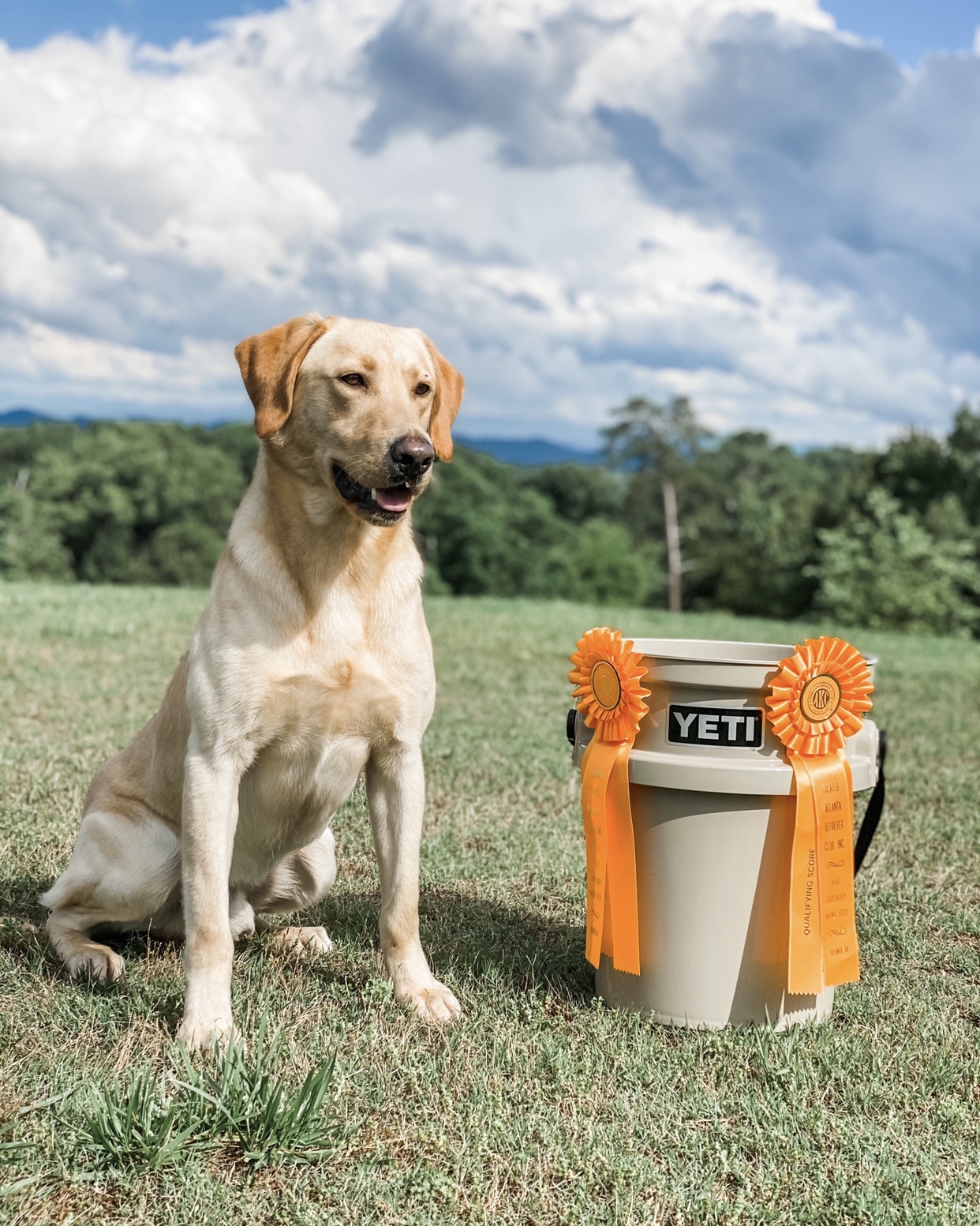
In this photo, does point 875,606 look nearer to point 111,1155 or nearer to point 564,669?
point 564,669

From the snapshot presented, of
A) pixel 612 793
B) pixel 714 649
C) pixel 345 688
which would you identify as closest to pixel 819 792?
pixel 612 793

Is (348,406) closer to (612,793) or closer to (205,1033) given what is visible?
(612,793)

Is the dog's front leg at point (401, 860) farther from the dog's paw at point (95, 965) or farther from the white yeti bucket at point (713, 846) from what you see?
the dog's paw at point (95, 965)

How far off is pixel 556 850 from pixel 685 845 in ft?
6.25

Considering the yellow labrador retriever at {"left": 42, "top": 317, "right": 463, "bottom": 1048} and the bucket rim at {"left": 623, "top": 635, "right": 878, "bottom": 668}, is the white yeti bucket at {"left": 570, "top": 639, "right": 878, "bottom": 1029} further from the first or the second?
the yellow labrador retriever at {"left": 42, "top": 317, "right": 463, "bottom": 1048}

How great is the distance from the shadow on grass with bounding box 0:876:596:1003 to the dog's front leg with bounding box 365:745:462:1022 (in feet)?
0.64

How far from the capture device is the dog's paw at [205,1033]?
2789mm

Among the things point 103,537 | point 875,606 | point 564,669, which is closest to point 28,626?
point 564,669

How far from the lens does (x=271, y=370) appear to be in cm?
323

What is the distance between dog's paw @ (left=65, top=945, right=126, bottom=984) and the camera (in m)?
3.24

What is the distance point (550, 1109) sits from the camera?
2.59 metres

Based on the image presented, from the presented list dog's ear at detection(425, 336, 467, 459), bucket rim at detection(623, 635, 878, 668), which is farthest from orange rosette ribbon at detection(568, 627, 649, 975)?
dog's ear at detection(425, 336, 467, 459)

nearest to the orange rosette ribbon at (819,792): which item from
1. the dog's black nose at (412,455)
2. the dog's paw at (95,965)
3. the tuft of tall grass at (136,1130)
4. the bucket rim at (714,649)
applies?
the bucket rim at (714,649)

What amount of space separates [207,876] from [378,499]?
1168mm
